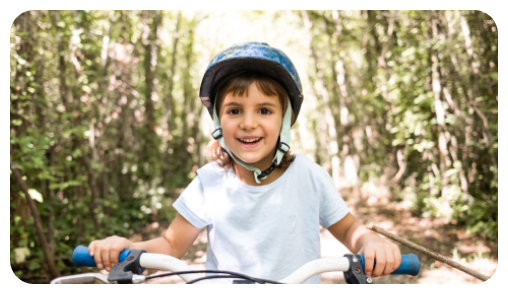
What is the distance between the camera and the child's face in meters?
1.73

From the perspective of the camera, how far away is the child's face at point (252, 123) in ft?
5.69

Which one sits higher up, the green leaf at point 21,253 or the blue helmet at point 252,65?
the blue helmet at point 252,65

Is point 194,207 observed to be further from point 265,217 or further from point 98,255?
point 98,255

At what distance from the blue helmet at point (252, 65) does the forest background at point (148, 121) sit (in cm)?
289

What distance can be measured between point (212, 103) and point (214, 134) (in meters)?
0.27

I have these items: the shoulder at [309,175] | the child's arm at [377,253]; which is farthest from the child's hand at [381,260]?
the shoulder at [309,175]

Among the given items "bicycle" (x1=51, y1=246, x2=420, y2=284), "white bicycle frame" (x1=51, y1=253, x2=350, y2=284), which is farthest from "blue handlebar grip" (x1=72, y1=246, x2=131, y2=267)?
"white bicycle frame" (x1=51, y1=253, x2=350, y2=284)

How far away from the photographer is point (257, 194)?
184 centimetres

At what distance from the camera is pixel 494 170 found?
4746mm

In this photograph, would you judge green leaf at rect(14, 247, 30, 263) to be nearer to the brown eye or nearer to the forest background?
the forest background

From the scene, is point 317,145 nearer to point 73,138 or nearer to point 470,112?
point 470,112

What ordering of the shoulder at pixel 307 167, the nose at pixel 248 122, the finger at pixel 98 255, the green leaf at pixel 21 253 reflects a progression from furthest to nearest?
the green leaf at pixel 21 253
the shoulder at pixel 307 167
the nose at pixel 248 122
the finger at pixel 98 255

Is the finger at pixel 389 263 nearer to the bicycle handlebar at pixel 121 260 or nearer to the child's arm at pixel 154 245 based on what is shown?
the bicycle handlebar at pixel 121 260

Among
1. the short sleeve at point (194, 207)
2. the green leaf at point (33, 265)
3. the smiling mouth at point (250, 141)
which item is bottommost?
the green leaf at point (33, 265)
